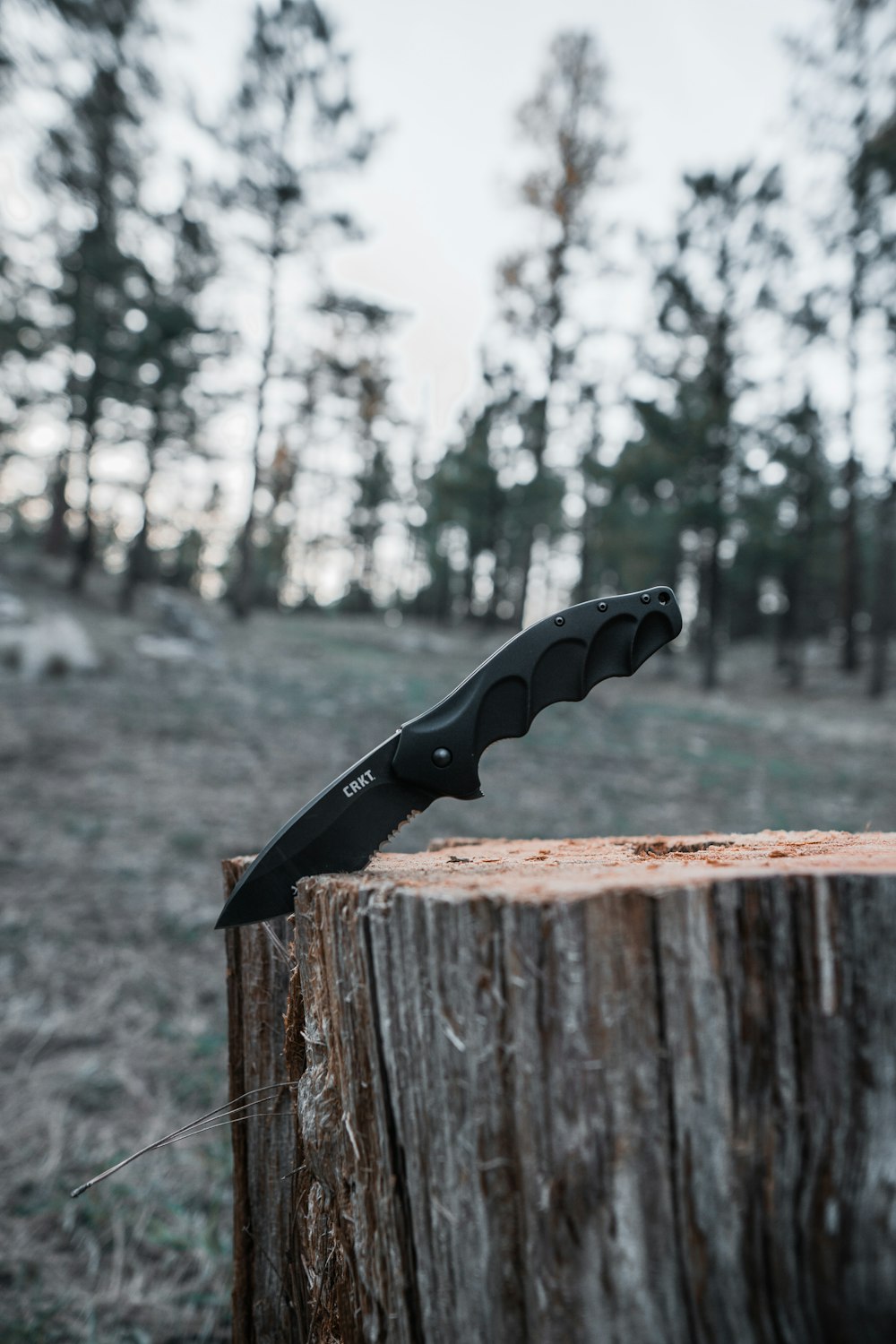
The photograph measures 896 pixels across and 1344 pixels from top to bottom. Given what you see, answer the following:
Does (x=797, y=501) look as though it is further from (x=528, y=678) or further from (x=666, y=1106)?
(x=666, y=1106)

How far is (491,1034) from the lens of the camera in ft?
3.36

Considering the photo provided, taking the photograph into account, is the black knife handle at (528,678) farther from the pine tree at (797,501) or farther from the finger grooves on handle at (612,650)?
the pine tree at (797,501)

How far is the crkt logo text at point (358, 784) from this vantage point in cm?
133

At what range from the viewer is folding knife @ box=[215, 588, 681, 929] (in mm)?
1326

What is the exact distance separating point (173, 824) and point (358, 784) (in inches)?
219

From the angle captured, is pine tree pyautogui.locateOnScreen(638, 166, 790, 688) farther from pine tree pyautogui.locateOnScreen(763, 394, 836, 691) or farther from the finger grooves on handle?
the finger grooves on handle

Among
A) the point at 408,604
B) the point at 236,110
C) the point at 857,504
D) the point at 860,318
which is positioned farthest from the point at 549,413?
the point at 408,604

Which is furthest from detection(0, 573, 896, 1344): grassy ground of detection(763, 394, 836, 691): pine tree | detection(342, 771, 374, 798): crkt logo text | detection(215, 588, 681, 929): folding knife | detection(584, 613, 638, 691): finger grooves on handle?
detection(763, 394, 836, 691): pine tree

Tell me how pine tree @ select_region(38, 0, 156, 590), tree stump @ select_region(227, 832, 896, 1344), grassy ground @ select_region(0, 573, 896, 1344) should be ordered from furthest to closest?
pine tree @ select_region(38, 0, 156, 590) → grassy ground @ select_region(0, 573, 896, 1344) → tree stump @ select_region(227, 832, 896, 1344)

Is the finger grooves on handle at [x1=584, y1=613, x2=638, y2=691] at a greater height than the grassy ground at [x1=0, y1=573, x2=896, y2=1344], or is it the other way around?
the finger grooves on handle at [x1=584, y1=613, x2=638, y2=691]

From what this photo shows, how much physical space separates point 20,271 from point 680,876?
16923 millimetres

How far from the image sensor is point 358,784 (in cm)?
134

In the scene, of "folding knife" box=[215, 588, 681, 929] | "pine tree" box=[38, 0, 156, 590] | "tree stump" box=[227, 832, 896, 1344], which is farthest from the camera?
"pine tree" box=[38, 0, 156, 590]

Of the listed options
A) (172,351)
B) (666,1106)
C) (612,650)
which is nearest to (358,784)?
(612,650)
